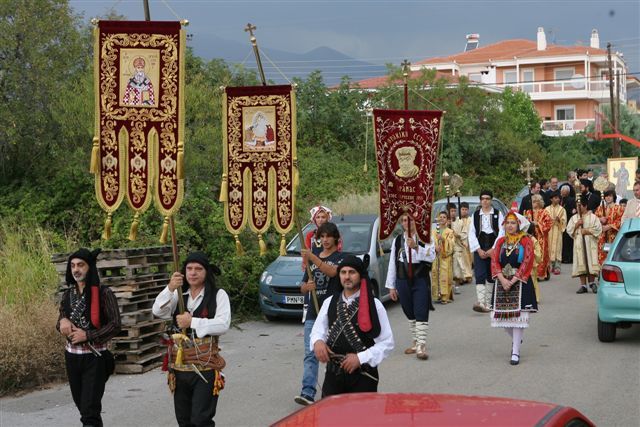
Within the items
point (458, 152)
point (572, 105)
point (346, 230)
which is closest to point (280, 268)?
point (346, 230)

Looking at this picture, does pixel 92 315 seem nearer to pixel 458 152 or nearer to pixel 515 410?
pixel 515 410

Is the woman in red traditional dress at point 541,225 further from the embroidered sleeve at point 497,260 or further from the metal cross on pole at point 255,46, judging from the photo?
the metal cross on pole at point 255,46

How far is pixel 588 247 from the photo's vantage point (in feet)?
56.3

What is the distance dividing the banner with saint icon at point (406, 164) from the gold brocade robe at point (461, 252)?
5.88m

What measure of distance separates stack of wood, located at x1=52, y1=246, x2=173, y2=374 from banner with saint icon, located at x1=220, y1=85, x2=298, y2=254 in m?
2.56

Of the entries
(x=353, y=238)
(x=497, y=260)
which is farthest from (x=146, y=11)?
(x=353, y=238)

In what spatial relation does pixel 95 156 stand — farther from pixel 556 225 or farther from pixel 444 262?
pixel 556 225

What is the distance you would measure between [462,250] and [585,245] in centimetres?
246

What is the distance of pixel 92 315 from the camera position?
750cm

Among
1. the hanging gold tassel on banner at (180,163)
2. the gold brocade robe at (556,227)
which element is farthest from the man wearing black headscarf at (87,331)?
the gold brocade robe at (556,227)

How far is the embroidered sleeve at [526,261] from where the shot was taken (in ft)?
37.2

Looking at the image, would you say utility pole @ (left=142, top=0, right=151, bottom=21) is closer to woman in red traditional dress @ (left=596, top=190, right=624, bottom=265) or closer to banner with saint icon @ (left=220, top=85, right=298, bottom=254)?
banner with saint icon @ (left=220, top=85, right=298, bottom=254)

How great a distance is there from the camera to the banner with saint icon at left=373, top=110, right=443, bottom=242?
11648 mm

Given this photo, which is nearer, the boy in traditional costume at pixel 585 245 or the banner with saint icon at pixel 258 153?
the banner with saint icon at pixel 258 153
